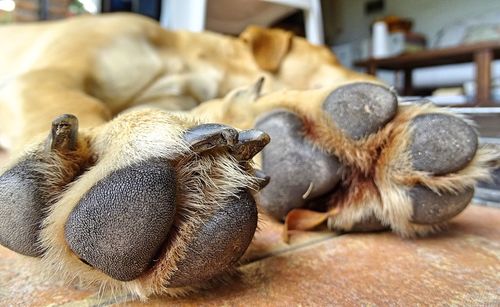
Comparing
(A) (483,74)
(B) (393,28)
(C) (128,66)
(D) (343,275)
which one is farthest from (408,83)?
(D) (343,275)

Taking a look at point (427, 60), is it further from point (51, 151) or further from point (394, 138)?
point (51, 151)

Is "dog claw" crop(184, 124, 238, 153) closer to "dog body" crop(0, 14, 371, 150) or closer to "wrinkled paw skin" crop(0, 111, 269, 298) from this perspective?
"wrinkled paw skin" crop(0, 111, 269, 298)

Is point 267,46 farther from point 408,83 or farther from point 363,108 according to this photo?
point 408,83

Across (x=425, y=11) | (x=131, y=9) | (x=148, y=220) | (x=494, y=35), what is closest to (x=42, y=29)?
(x=148, y=220)

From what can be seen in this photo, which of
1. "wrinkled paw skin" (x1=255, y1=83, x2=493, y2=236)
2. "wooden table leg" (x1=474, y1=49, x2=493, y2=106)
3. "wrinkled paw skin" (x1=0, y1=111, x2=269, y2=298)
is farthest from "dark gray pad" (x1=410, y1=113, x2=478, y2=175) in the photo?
"wooden table leg" (x1=474, y1=49, x2=493, y2=106)

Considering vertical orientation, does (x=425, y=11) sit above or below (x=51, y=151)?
above

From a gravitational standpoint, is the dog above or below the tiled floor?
above

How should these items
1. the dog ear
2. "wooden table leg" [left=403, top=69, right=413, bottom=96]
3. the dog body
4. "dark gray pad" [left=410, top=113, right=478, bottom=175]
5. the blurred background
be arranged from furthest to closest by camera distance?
"wooden table leg" [left=403, top=69, right=413, bottom=96] < the blurred background < the dog ear < the dog body < "dark gray pad" [left=410, top=113, right=478, bottom=175]

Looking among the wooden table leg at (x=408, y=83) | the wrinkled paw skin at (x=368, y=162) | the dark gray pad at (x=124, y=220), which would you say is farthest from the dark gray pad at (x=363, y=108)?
the wooden table leg at (x=408, y=83)
